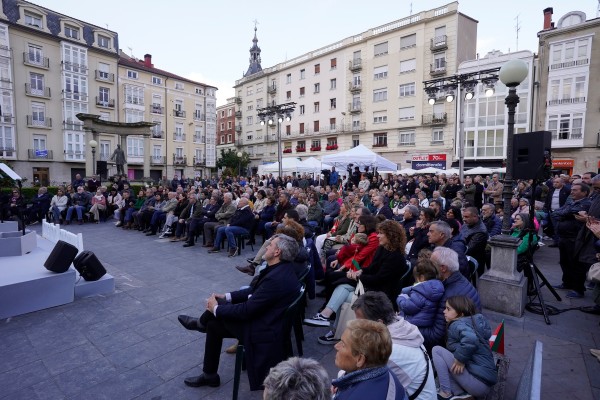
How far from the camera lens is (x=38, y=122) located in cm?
3002

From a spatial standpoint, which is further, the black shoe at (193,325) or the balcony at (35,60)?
the balcony at (35,60)

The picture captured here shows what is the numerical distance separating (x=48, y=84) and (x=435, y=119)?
3597 centimetres

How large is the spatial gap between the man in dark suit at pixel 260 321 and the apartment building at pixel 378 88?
20.8 metres

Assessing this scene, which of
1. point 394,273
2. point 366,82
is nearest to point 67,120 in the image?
point 366,82

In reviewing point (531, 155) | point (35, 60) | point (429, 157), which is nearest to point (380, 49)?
point (429, 157)

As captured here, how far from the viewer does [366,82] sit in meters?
33.6

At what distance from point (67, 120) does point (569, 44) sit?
43.3 metres

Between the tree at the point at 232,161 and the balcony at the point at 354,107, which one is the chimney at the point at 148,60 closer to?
the tree at the point at 232,161

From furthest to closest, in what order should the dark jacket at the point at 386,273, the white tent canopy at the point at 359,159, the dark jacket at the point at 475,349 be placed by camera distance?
the white tent canopy at the point at 359,159, the dark jacket at the point at 386,273, the dark jacket at the point at 475,349

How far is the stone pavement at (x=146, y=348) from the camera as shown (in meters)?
3.01

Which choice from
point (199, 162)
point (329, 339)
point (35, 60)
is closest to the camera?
point (329, 339)

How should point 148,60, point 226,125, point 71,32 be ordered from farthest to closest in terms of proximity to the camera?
point 226,125, point 148,60, point 71,32

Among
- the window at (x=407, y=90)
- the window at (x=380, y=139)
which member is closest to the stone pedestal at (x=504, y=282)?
Result: the window at (x=407, y=90)

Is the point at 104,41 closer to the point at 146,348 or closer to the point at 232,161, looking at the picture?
the point at 232,161
